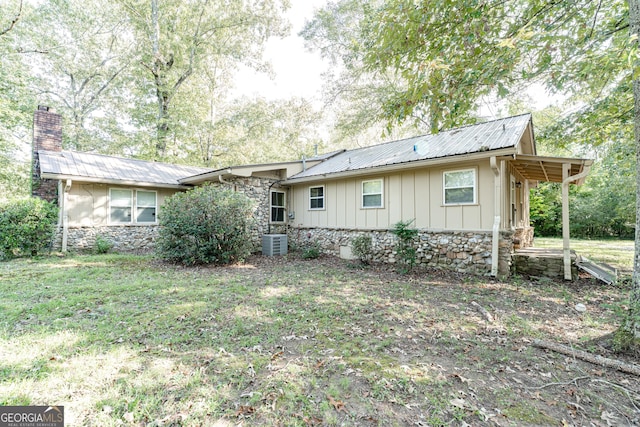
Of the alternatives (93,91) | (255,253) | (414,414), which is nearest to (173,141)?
(93,91)

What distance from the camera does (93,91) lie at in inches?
740

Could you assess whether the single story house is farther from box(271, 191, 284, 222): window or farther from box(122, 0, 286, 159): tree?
box(122, 0, 286, 159): tree

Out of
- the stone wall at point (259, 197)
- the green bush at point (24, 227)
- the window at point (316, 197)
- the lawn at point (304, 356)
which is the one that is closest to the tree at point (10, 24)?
the green bush at point (24, 227)

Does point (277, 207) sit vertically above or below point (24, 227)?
above

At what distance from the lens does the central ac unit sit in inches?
401

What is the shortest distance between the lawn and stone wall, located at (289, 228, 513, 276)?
1.33 m

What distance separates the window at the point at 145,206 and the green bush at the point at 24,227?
8.53 feet

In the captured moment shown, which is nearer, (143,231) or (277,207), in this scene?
(143,231)

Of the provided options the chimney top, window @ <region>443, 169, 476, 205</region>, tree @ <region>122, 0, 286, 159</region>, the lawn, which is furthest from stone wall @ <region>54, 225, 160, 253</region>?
window @ <region>443, 169, 476, 205</region>

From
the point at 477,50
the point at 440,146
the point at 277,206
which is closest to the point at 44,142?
the point at 277,206

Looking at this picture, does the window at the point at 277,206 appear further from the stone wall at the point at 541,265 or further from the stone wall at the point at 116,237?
the stone wall at the point at 541,265

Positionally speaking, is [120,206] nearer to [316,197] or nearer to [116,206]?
[116,206]

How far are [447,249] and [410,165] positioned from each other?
2490 mm

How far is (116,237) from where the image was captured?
10586 millimetres
